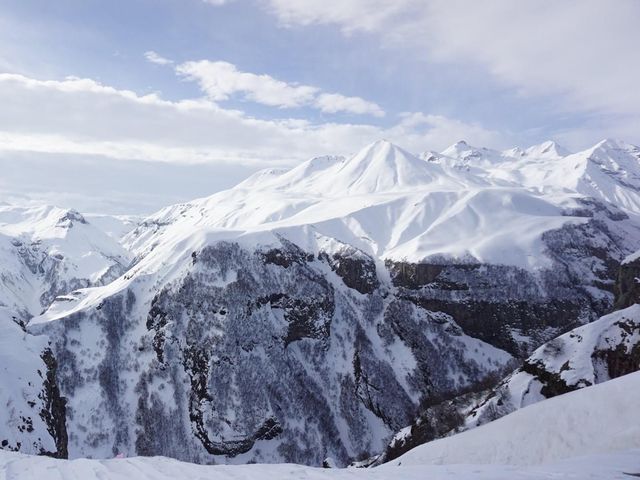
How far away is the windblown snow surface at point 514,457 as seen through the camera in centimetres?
1619

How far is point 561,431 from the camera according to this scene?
89.3ft

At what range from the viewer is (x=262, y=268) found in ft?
407

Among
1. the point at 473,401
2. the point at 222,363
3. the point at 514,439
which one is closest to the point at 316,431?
the point at 222,363

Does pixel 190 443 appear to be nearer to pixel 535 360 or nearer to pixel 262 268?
pixel 262 268

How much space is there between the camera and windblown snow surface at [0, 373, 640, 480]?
1619 centimetres

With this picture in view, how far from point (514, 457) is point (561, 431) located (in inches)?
128

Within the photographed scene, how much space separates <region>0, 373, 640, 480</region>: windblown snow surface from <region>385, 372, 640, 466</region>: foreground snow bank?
5 cm

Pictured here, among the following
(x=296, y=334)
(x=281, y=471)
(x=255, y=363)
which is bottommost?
(x=255, y=363)

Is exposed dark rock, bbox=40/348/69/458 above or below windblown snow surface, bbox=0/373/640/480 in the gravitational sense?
below

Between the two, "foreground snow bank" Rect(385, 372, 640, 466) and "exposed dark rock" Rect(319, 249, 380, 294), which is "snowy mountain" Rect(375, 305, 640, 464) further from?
"exposed dark rock" Rect(319, 249, 380, 294)

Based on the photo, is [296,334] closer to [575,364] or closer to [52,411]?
[52,411]

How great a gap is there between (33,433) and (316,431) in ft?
226

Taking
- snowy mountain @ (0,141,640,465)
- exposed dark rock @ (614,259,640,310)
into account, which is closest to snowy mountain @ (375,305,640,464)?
exposed dark rock @ (614,259,640,310)

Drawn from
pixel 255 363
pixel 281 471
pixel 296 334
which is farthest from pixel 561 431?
pixel 296 334
